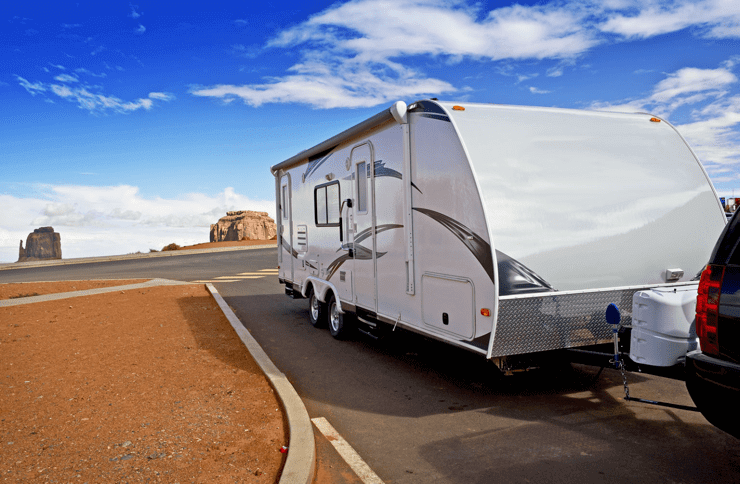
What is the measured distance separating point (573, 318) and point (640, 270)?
3.11 ft

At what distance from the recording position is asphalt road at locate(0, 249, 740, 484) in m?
3.88

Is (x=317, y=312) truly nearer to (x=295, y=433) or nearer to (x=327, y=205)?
(x=327, y=205)

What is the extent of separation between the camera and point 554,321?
193 inches

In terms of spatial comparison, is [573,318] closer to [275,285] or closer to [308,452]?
[308,452]

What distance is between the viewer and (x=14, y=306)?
12531 mm

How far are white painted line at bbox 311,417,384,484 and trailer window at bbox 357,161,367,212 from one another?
303 cm

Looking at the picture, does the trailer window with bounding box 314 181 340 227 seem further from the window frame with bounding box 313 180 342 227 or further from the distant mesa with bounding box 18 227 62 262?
the distant mesa with bounding box 18 227 62 262

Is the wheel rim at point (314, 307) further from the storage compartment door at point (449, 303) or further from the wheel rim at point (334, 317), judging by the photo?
the storage compartment door at point (449, 303)

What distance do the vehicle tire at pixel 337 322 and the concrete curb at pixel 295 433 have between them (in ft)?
5.22

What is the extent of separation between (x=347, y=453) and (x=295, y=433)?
0.47m

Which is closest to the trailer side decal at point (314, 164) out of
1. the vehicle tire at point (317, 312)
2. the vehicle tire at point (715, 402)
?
the vehicle tire at point (317, 312)

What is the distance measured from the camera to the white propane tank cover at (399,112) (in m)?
5.84

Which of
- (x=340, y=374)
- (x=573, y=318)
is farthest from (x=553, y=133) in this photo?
(x=340, y=374)

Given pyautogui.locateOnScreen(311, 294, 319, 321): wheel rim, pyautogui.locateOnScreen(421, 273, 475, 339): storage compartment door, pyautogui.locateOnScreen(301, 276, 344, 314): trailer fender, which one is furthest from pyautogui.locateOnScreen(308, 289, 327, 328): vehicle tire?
pyautogui.locateOnScreen(421, 273, 475, 339): storage compartment door
